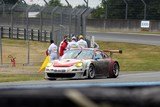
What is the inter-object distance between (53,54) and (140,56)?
13.2 metres

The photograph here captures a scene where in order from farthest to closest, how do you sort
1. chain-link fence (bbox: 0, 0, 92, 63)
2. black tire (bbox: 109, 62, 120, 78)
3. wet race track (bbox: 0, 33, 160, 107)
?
chain-link fence (bbox: 0, 0, 92, 63) → black tire (bbox: 109, 62, 120, 78) → wet race track (bbox: 0, 33, 160, 107)

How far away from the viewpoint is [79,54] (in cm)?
1986

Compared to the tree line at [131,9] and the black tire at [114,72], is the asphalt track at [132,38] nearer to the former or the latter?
the tree line at [131,9]

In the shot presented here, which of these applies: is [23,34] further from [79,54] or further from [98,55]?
[79,54]

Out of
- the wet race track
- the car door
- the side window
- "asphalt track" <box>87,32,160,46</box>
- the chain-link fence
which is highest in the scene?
the chain-link fence

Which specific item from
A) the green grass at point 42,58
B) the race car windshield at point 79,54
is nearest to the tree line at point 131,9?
the green grass at point 42,58

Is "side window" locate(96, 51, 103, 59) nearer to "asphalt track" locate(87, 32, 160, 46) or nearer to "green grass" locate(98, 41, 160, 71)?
"green grass" locate(98, 41, 160, 71)

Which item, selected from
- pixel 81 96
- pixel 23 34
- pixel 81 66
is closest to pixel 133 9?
pixel 23 34

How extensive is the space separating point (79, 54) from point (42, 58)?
1084 centimetres

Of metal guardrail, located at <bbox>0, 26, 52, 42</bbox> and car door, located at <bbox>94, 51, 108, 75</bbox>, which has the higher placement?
metal guardrail, located at <bbox>0, 26, 52, 42</bbox>

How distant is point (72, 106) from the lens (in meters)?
1.58

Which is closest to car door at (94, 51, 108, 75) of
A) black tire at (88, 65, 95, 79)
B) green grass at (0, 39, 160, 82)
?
black tire at (88, 65, 95, 79)

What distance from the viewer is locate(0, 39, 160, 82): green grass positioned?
21.8 meters

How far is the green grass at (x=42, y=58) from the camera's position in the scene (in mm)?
21825
